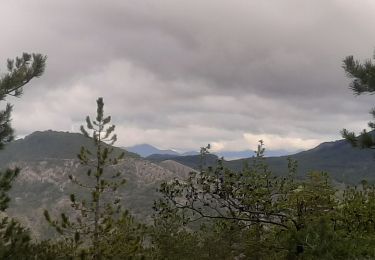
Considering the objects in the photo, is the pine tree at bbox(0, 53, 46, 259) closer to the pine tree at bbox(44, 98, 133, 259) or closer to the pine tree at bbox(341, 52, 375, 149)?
the pine tree at bbox(44, 98, 133, 259)

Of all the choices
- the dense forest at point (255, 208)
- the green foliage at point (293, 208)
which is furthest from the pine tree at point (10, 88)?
the green foliage at point (293, 208)

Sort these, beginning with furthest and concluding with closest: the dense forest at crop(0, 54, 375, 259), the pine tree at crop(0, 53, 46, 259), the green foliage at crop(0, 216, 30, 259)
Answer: the pine tree at crop(0, 53, 46, 259) < the green foliage at crop(0, 216, 30, 259) < the dense forest at crop(0, 54, 375, 259)

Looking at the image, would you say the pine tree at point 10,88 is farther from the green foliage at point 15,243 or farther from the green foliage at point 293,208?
the green foliage at point 293,208

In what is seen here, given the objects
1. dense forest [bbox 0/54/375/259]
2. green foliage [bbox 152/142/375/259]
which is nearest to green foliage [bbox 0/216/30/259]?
dense forest [bbox 0/54/375/259]

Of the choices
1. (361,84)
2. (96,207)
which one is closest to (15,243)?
(96,207)

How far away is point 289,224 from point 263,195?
133 cm

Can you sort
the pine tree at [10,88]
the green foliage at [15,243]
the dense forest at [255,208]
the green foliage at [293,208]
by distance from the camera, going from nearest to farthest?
the green foliage at [293,208] → the dense forest at [255,208] → the green foliage at [15,243] → the pine tree at [10,88]

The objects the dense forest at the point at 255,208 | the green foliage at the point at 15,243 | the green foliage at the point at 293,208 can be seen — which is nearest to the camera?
the green foliage at the point at 293,208

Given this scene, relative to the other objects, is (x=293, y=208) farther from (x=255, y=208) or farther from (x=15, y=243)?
(x=15, y=243)

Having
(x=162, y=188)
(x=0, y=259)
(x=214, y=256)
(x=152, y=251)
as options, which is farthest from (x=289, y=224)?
(x=152, y=251)

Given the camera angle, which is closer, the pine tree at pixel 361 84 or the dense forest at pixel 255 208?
the dense forest at pixel 255 208

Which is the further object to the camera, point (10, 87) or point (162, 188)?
point (10, 87)

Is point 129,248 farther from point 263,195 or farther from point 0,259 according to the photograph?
point 263,195

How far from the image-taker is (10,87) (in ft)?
73.5
